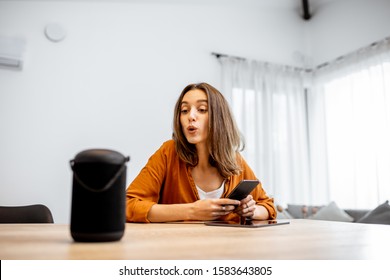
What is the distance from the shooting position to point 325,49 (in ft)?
13.6

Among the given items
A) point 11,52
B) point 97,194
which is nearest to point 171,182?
point 97,194

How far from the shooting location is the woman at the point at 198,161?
5.07 ft

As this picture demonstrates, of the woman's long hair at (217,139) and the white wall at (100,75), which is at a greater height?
the white wall at (100,75)

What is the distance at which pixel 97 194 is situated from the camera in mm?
582

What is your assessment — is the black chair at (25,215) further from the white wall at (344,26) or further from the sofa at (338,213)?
the white wall at (344,26)

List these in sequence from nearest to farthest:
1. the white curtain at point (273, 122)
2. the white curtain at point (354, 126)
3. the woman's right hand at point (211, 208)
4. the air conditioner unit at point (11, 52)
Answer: the woman's right hand at point (211, 208)
the air conditioner unit at point (11, 52)
the white curtain at point (354, 126)
the white curtain at point (273, 122)

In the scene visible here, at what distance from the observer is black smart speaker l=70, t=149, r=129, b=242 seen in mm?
580

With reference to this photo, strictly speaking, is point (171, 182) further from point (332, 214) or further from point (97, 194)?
point (332, 214)

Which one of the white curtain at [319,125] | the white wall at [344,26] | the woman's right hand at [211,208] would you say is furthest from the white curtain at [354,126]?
the woman's right hand at [211,208]

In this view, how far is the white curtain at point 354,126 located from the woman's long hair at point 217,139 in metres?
2.38

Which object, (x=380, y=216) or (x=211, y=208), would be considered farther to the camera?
(x=380, y=216)

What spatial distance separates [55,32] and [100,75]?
20.6 inches
